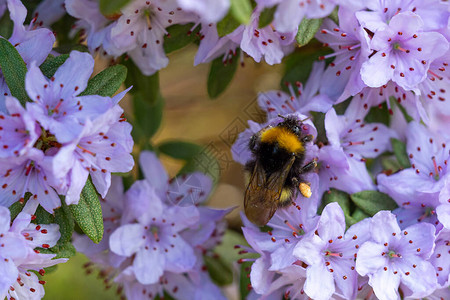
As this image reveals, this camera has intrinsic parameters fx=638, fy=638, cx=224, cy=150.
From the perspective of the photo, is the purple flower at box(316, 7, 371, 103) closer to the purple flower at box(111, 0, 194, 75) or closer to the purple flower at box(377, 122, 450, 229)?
the purple flower at box(377, 122, 450, 229)

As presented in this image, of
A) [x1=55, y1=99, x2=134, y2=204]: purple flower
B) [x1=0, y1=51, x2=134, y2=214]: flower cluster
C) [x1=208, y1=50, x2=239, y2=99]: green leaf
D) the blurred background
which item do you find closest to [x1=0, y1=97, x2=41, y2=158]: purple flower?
[x1=0, y1=51, x2=134, y2=214]: flower cluster

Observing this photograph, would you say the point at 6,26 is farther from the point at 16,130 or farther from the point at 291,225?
the point at 291,225

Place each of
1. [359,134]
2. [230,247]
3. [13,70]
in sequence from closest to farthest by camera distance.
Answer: [13,70], [359,134], [230,247]

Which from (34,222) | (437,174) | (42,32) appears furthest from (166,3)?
(437,174)

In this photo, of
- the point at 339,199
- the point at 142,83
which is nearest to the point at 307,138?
the point at 339,199

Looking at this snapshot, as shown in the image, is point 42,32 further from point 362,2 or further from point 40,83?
point 362,2

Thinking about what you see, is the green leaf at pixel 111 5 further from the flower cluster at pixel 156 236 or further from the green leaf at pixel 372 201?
the green leaf at pixel 372 201

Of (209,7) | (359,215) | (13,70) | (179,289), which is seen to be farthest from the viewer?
(179,289)

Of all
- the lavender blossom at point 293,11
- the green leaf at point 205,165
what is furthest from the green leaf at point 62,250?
the lavender blossom at point 293,11
